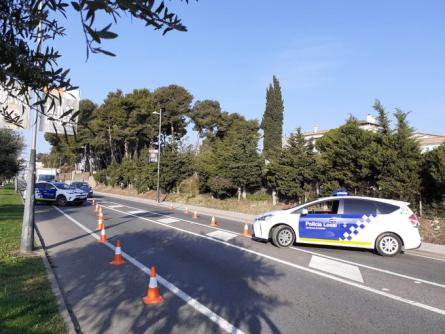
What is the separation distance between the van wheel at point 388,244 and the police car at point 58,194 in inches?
920

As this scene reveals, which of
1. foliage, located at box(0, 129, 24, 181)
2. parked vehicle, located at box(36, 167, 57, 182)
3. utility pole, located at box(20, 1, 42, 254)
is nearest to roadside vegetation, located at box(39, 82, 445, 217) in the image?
utility pole, located at box(20, 1, 42, 254)

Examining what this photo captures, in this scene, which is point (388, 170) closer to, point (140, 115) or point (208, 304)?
point (208, 304)

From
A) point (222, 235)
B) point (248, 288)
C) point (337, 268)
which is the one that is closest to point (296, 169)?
point (222, 235)

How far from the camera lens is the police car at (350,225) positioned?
37.1 feet

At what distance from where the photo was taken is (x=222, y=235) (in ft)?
48.8

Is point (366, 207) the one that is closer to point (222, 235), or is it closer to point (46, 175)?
point (222, 235)

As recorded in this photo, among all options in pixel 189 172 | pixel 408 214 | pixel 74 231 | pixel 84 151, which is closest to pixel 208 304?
pixel 408 214

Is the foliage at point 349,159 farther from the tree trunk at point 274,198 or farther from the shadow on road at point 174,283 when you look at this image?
the shadow on road at point 174,283

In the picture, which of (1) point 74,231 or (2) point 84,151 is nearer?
(1) point 74,231

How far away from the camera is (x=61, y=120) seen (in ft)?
7.45

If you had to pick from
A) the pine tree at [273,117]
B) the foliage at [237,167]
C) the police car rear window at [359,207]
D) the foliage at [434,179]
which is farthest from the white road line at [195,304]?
the pine tree at [273,117]

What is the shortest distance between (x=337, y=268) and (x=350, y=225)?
7.94 feet

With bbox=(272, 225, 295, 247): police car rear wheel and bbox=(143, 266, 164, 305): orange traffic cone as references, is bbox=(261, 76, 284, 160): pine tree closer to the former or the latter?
bbox=(272, 225, 295, 247): police car rear wheel

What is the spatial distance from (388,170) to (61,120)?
1740 centimetres
